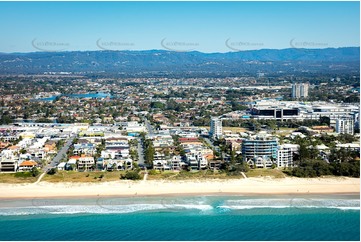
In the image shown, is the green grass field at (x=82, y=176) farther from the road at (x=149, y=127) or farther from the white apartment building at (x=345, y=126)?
the white apartment building at (x=345, y=126)

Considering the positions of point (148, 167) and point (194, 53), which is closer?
point (148, 167)

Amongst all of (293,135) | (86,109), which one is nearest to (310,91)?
(86,109)

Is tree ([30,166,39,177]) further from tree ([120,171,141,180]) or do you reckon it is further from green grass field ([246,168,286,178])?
green grass field ([246,168,286,178])

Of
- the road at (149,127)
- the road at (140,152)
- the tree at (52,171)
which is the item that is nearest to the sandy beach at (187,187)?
the tree at (52,171)

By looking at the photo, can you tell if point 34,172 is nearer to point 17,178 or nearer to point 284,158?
point 17,178

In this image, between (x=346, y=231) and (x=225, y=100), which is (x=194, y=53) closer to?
(x=225, y=100)

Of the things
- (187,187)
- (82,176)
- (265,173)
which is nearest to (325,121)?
(265,173)

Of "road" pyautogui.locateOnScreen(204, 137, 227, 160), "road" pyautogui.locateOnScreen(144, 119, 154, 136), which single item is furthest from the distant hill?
"road" pyautogui.locateOnScreen(204, 137, 227, 160)
